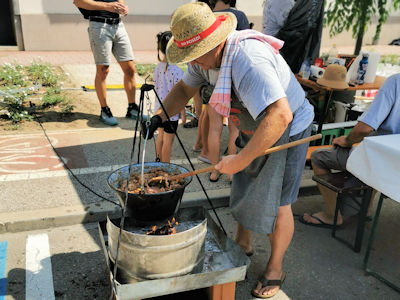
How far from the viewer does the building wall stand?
10.8 meters

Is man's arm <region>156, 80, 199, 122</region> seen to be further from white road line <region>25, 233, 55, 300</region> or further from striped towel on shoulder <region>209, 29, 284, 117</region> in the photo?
white road line <region>25, 233, 55, 300</region>

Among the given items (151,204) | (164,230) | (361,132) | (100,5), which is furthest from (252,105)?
(100,5)

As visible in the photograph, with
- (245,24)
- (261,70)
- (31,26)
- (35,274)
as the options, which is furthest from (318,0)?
(31,26)

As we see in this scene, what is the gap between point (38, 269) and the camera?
3.08 meters

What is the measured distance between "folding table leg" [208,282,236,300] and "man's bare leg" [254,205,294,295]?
15.4 inches

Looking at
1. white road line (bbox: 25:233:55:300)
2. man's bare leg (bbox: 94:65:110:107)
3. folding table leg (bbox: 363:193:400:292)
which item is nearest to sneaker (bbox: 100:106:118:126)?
man's bare leg (bbox: 94:65:110:107)

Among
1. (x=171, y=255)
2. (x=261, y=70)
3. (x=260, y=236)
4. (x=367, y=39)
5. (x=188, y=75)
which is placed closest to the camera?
(x=261, y=70)

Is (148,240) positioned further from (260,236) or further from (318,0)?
(318,0)

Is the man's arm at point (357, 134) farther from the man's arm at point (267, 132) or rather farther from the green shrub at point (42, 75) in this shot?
the green shrub at point (42, 75)

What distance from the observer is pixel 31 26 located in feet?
35.8

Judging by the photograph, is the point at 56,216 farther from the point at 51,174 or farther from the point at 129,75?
the point at 129,75

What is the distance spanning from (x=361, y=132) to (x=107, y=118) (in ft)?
13.0

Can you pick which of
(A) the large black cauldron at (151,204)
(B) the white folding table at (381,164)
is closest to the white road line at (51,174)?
(A) the large black cauldron at (151,204)

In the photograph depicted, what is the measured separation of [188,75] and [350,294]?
6.74ft
